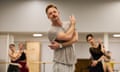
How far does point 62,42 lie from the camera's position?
2.27 meters

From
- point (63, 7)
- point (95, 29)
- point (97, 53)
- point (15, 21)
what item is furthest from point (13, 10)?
point (97, 53)

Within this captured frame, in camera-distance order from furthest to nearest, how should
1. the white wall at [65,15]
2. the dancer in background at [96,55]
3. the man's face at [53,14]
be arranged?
the white wall at [65,15] → the dancer in background at [96,55] → the man's face at [53,14]

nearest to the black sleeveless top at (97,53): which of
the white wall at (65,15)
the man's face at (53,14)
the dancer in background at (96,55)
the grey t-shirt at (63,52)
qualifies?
the dancer in background at (96,55)

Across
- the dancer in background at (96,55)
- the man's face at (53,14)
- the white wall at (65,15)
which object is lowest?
the dancer in background at (96,55)

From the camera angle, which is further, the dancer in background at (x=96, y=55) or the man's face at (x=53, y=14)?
the dancer in background at (x=96, y=55)

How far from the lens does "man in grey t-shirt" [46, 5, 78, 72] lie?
2240 mm

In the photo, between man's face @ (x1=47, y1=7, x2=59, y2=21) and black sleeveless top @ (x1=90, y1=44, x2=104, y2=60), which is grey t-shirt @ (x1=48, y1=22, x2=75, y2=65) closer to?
man's face @ (x1=47, y1=7, x2=59, y2=21)

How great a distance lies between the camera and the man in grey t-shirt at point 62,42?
2240mm

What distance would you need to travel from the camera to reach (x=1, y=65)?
23.3 feet

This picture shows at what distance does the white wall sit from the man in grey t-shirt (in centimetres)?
479

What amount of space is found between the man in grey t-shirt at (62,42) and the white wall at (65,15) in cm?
479

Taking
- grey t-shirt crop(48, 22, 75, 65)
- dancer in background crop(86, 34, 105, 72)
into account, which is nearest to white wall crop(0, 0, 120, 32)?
dancer in background crop(86, 34, 105, 72)

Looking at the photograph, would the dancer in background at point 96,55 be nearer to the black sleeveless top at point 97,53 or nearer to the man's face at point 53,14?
the black sleeveless top at point 97,53

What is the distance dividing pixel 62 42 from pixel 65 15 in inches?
191
